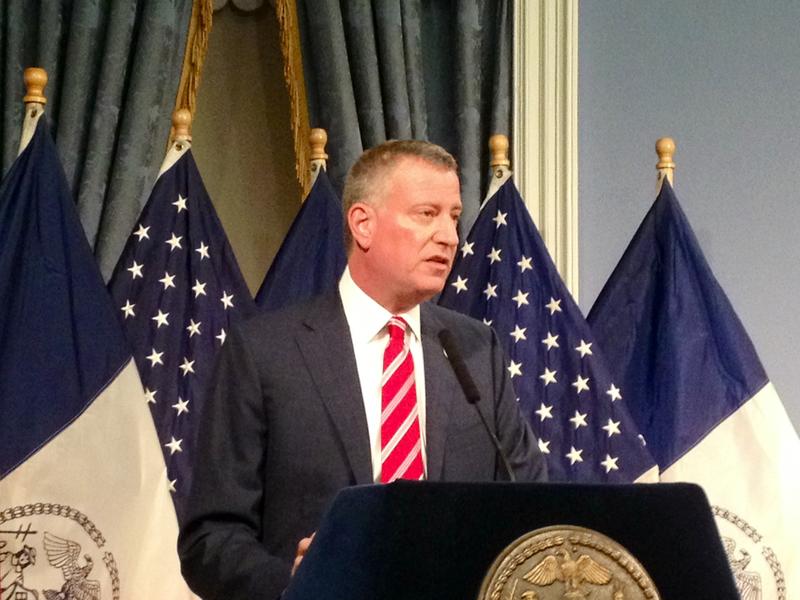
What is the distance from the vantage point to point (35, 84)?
11.6 feet

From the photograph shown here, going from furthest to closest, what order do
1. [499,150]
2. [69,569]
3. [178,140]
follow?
1. [499,150]
2. [178,140]
3. [69,569]

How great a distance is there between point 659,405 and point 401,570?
2.31m

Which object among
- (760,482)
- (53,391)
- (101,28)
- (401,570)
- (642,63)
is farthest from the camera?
(642,63)

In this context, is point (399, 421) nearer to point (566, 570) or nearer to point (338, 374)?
point (338, 374)

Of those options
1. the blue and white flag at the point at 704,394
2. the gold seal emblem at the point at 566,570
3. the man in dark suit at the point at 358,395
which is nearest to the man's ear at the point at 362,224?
the man in dark suit at the point at 358,395

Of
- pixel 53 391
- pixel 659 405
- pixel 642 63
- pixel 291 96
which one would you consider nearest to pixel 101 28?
pixel 291 96

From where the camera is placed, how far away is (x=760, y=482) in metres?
3.69

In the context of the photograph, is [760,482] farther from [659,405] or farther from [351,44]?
[351,44]

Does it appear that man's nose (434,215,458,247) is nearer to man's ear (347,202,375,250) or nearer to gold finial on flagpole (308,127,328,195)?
man's ear (347,202,375,250)

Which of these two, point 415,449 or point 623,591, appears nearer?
point 623,591

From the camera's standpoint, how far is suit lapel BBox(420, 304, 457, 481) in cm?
241

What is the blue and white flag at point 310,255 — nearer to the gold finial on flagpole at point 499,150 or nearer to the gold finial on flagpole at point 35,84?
the gold finial on flagpole at point 499,150

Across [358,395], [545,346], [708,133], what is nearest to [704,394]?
[545,346]

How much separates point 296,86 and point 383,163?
4.84 ft
